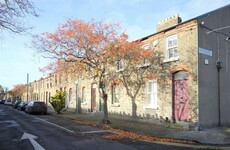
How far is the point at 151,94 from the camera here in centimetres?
1808

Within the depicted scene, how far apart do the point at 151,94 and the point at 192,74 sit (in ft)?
13.7

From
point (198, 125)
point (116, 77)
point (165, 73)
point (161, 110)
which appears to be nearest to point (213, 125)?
point (198, 125)

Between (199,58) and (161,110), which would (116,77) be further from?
(199,58)

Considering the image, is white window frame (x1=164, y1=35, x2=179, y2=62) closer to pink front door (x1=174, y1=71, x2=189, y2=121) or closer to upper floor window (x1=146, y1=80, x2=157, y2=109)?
pink front door (x1=174, y1=71, x2=189, y2=121)

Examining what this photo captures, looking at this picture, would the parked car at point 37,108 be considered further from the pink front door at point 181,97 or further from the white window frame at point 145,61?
the pink front door at point 181,97

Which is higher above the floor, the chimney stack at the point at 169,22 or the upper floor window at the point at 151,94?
the chimney stack at the point at 169,22

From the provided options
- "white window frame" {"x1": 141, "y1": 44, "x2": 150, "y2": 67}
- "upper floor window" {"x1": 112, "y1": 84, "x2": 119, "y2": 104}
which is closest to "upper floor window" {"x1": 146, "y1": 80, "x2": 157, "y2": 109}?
"white window frame" {"x1": 141, "y1": 44, "x2": 150, "y2": 67}

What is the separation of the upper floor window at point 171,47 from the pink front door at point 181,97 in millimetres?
1332

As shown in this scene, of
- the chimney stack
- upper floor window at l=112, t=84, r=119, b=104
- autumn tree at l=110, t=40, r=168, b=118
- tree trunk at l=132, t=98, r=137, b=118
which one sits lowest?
tree trunk at l=132, t=98, r=137, b=118

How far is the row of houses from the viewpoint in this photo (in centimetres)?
1467

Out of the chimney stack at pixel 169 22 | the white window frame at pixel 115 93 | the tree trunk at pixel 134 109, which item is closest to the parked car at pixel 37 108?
the white window frame at pixel 115 93

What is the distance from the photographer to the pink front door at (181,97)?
15.2 meters

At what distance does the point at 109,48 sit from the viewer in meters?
16.5

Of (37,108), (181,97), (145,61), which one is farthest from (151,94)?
(37,108)
